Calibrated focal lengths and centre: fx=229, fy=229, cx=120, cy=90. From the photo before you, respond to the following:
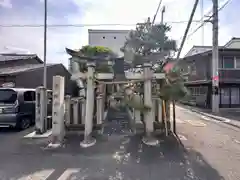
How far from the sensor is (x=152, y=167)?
482 centimetres

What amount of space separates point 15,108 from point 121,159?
16.0 ft

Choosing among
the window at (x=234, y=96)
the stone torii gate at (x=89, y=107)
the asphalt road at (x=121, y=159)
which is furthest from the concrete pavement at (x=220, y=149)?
the window at (x=234, y=96)

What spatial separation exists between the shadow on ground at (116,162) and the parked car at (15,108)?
8.27 ft

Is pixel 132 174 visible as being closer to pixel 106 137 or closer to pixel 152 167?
pixel 152 167

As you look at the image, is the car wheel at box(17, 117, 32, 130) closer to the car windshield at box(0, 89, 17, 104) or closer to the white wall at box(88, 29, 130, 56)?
the car windshield at box(0, 89, 17, 104)

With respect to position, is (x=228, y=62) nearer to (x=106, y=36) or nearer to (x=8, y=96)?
(x=106, y=36)

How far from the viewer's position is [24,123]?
29.1ft

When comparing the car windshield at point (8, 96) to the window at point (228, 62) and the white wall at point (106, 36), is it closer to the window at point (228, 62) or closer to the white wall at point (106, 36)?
the window at point (228, 62)

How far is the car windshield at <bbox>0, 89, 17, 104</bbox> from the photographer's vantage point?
8.36 m

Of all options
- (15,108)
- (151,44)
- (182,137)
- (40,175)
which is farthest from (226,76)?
(40,175)

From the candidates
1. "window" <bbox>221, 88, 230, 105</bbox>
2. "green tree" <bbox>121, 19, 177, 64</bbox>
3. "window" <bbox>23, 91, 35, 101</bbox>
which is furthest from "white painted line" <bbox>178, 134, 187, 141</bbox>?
"window" <bbox>221, 88, 230, 105</bbox>

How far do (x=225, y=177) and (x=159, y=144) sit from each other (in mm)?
2467

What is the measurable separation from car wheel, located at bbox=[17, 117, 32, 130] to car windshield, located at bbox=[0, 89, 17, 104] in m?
0.86

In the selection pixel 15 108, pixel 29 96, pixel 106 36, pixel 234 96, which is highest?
pixel 106 36
